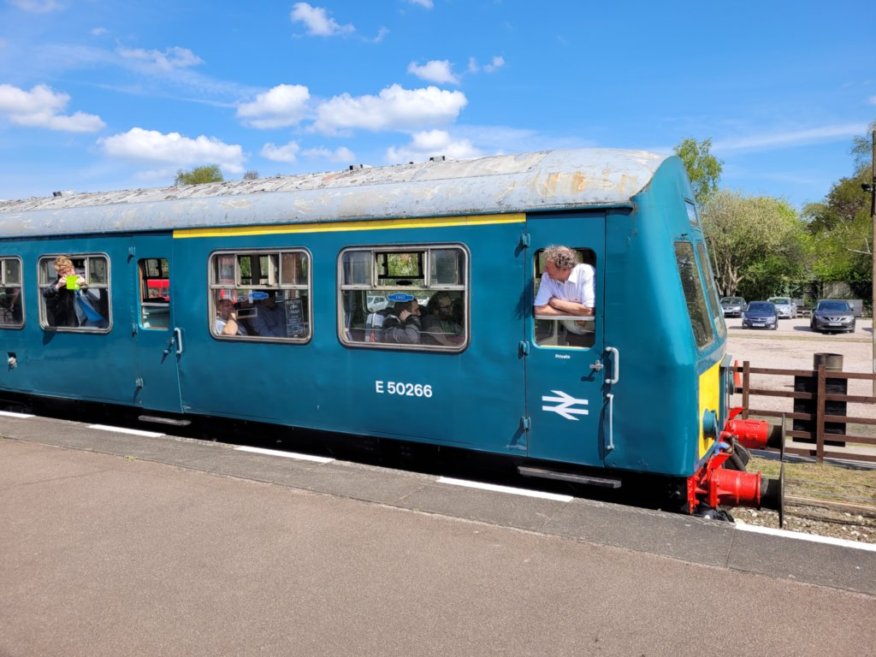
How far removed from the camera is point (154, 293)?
797 cm

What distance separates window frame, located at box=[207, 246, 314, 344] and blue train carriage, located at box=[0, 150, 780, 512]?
0.02 metres

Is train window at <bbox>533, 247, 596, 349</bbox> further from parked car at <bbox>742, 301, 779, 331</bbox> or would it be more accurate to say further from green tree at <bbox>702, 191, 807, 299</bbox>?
green tree at <bbox>702, 191, 807, 299</bbox>

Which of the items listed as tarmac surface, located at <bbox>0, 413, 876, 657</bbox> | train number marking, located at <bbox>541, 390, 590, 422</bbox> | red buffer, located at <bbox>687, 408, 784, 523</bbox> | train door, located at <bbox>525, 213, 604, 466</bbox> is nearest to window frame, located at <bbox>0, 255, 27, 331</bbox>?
tarmac surface, located at <bbox>0, 413, 876, 657</bbox>

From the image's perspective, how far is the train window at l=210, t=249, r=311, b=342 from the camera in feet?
22.6

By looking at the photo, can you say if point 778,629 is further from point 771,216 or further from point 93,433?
point 771,216

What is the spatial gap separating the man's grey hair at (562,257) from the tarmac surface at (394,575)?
Answer: 1819 mm

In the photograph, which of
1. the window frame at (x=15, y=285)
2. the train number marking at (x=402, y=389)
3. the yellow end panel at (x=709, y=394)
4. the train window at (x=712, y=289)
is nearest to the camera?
the yellow end panel at (x=709, y=394)

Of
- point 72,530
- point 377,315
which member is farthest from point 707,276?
point 72,530

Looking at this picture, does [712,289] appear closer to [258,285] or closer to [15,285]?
[258,285]

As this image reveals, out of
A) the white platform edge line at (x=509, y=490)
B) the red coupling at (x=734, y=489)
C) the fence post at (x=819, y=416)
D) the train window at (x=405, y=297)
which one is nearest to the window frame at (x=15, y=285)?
the train window at (x=405, y=297)

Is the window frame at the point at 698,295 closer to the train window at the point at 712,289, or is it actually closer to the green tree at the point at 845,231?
the train window at the point at 712,289

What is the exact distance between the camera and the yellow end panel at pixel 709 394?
559cm

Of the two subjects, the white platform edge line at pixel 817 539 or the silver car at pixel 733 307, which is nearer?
the white platform edge line at pixel 817 539

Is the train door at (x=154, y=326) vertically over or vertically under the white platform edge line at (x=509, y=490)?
over
